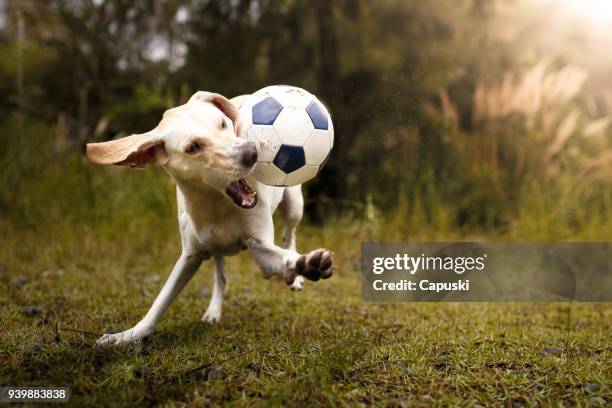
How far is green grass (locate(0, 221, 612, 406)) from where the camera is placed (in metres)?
2.67

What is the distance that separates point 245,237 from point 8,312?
6.25ft

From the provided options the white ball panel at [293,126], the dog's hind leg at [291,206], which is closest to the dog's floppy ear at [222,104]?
the white ball panel at [293,126]

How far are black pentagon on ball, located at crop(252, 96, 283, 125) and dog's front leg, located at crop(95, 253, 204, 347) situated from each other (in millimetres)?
843

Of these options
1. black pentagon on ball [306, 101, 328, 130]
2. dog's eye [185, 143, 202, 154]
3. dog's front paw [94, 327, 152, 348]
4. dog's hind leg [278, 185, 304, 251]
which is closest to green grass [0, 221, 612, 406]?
dog's front paw [94, 327, 152, 348]

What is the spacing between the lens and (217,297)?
13.8ft

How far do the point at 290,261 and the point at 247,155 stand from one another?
0.52m

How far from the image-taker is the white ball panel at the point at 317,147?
3.14m

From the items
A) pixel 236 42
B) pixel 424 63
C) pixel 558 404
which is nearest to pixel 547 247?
pixel 424 63

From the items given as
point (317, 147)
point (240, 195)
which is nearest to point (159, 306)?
point (240, 195)

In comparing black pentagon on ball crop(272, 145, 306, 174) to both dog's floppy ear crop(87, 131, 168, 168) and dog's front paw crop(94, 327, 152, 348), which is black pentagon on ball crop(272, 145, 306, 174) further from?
dog's front paw crop(94, 327, 152, 348)

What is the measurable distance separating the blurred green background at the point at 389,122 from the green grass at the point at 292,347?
1.47 m

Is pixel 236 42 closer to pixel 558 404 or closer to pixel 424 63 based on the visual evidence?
pixel 424 63

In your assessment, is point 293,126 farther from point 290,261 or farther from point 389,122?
point 389,122

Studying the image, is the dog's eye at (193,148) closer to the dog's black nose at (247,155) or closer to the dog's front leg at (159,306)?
the dog's black nose at (247,155)
